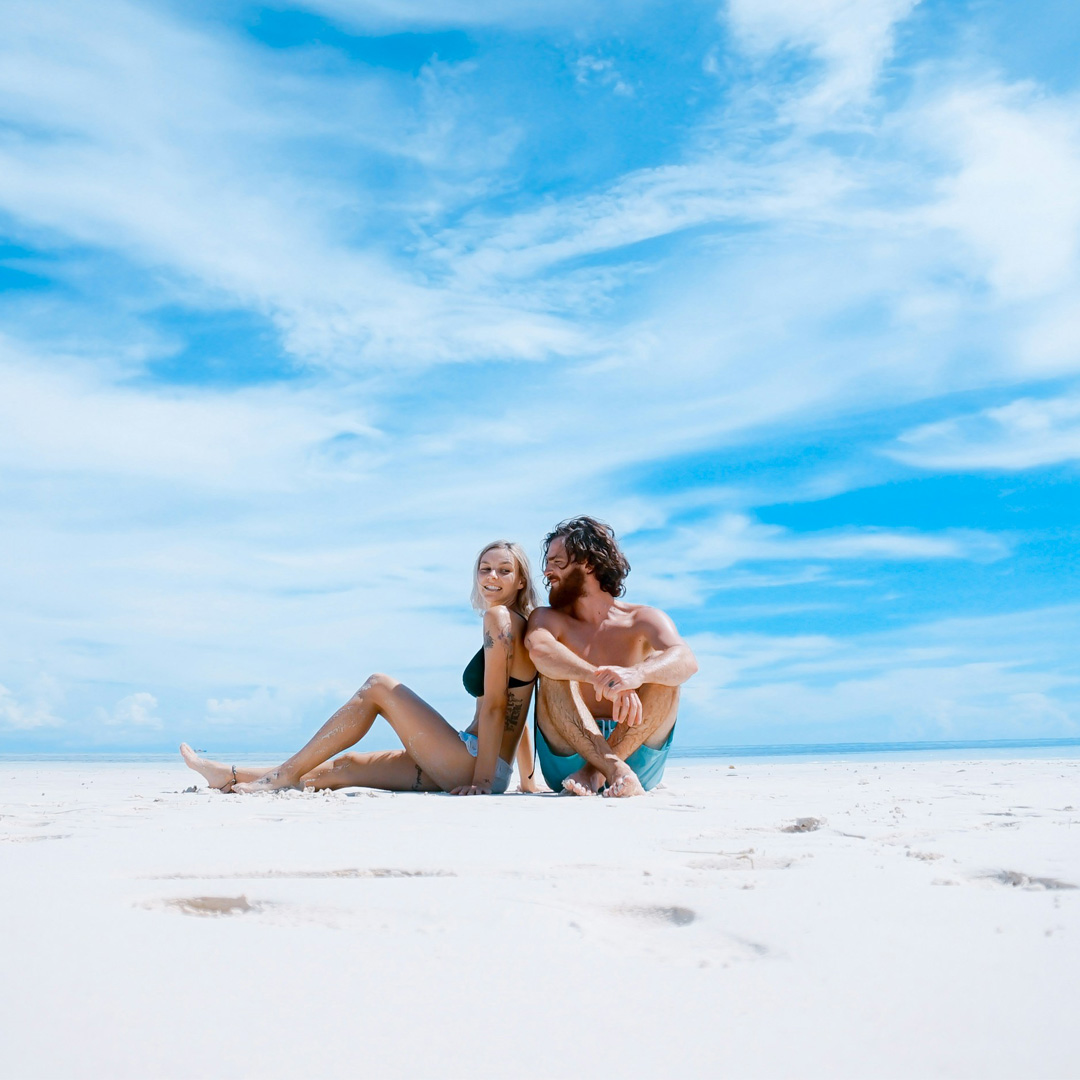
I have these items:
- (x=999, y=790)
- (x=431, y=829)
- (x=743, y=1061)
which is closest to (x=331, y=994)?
(x=743, y=1061)

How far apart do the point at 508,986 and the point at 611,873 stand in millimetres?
882

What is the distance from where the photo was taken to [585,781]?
4926 millimetres

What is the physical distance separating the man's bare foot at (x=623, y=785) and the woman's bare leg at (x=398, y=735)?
89 centimetres

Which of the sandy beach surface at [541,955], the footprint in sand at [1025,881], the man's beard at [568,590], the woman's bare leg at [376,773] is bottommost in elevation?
the sandy beach surface at [541,955]

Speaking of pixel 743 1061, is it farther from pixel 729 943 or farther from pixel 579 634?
pixel 579 634

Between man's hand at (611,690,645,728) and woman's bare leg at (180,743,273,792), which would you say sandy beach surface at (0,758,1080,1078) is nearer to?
man's hand at (611,690,645,728)

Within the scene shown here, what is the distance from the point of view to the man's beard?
533 cm

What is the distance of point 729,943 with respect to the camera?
5.53ft

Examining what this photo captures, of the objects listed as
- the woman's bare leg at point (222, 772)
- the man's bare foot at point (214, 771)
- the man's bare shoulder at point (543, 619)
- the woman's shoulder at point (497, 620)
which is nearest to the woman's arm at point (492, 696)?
the woman's shoulder at point (497, 620)

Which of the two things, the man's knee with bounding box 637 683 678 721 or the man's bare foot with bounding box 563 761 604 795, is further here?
the man's knee with bounding box 637 683 678 721

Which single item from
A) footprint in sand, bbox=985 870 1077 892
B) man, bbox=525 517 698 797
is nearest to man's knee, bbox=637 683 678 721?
man, bbox=525 517 698 797

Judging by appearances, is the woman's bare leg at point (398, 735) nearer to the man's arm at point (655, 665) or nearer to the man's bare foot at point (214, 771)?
the man's bare foot at point (214, 771)

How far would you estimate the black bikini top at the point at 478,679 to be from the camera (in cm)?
514

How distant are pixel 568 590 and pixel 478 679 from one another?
2.47ft
